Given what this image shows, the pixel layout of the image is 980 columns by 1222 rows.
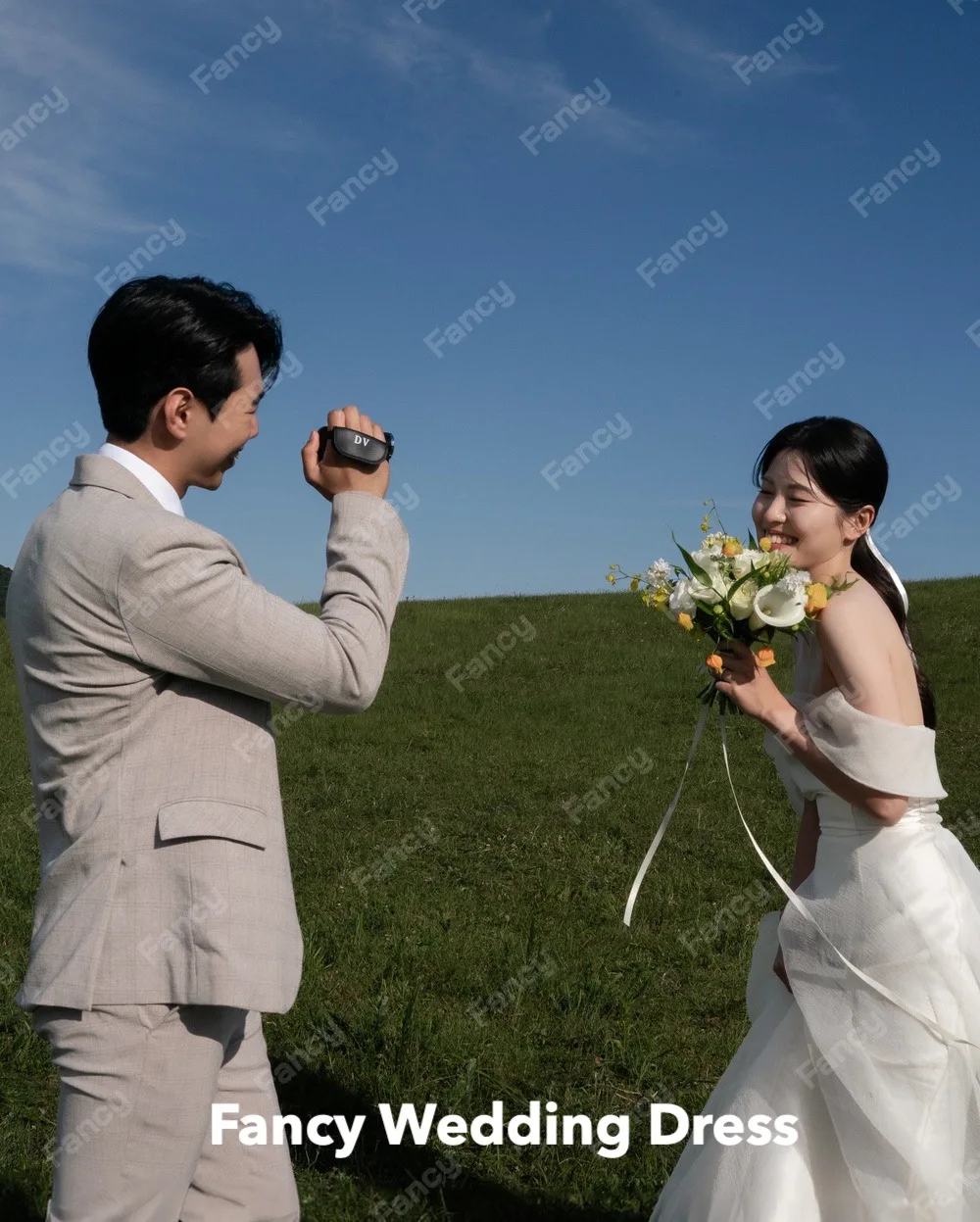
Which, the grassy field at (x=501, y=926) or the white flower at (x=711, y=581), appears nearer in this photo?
the white flower at (x=711, y=581)

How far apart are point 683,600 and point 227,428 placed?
1.52 metres

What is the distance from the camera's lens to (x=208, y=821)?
284 centimetres

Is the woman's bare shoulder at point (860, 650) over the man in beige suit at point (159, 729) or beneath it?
Answer: beneath

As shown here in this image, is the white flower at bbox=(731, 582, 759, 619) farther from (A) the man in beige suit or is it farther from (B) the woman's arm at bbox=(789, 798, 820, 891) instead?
(A) the man in beige suit

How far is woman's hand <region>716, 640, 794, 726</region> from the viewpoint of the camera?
3.68 m

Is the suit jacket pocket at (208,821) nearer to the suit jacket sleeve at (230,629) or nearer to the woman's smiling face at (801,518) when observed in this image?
the suit jacket sleeve at (230,629)

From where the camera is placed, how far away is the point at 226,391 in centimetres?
306

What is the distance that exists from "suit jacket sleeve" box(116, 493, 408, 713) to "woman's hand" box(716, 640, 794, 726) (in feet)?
4.22

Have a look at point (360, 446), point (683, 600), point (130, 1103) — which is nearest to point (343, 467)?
point (360, 446)

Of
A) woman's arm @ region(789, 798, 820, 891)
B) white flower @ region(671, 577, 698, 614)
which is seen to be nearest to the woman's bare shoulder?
white flower @ region(671, 577, 698, 614)

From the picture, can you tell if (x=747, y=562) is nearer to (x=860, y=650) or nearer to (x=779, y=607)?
(x=779, y=607)

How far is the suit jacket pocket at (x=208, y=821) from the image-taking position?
2814mm

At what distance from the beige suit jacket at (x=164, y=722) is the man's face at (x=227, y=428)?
19cm

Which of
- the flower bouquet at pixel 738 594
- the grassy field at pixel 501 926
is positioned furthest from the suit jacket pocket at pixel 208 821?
the grassy field at pixel 501 926
